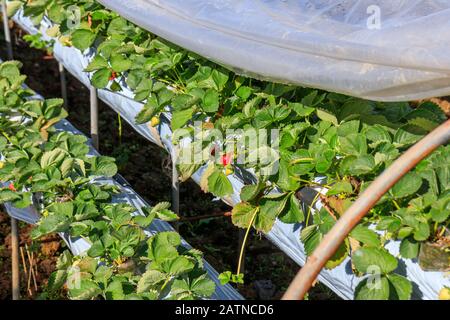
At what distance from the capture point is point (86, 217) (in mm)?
2557

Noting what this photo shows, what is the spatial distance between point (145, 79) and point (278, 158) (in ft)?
2.44

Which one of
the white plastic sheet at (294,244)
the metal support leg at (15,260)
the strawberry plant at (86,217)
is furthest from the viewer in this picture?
the metal support leg at (15,260)

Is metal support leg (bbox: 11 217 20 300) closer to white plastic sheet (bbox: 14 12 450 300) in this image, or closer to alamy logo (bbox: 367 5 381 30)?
white plastic sheet (bbox: 14 12 450 300)

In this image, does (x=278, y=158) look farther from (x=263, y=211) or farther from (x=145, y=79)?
(x=145, y=79)

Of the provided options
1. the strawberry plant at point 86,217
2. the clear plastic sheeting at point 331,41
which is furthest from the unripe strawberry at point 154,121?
the clear plastic sheeting at point 331,41

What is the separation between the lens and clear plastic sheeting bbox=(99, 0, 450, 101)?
2193 millimetres

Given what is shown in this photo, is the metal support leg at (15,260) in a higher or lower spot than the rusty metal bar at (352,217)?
lower

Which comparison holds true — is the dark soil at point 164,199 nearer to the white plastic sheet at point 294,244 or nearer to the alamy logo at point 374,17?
the white plastic sheet at point 294,244

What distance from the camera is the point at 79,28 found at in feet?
11.2

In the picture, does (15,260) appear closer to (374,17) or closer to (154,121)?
(154,121)

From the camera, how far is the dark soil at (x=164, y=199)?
335 centimetres

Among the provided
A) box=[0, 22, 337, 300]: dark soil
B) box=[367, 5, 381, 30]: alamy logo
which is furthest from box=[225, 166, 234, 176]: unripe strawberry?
box=[367, 5, 381, 30]: alamy logo

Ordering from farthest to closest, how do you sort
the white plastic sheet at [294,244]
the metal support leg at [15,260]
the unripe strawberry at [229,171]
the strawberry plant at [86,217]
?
the metal support leg at [15,260], the unripe strawberry at [229,171], the strawberry plant at [86,217], the white plastic sheet at [294,244]

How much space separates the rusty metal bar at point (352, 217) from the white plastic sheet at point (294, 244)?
511mm
